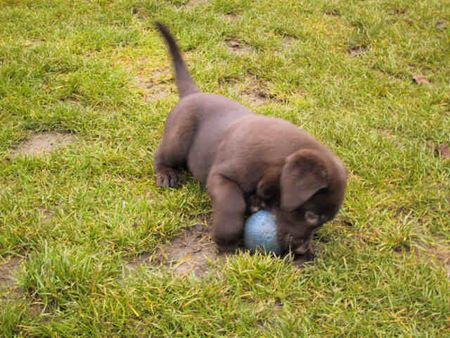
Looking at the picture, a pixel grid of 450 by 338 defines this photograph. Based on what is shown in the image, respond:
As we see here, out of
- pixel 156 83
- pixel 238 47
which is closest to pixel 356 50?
pixel 238 47

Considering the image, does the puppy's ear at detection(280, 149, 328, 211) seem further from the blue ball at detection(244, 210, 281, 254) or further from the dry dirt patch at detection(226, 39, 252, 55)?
the dry dirt patch at detection(226, 39, 252, 55)

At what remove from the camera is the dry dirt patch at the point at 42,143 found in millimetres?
4691

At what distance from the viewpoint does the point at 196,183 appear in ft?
14.1

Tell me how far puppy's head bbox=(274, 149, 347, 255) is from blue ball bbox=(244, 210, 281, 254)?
0.15ft

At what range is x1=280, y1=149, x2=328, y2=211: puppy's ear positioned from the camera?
313 centimetres

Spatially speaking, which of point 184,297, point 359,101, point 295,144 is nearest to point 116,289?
point 184,297

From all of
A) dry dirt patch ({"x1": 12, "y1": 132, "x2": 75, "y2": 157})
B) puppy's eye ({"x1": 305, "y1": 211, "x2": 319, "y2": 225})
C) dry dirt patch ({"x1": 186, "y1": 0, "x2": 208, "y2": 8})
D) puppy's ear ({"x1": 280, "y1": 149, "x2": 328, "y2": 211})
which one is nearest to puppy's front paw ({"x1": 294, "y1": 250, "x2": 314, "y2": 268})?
puppy's eye ({"x1": 305, "y1": 211, "x2": 319, "y2": 225})

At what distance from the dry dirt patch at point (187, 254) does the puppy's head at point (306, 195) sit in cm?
50

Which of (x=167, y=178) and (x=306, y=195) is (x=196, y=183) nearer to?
(x=167, y=178)

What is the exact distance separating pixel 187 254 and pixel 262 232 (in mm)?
515

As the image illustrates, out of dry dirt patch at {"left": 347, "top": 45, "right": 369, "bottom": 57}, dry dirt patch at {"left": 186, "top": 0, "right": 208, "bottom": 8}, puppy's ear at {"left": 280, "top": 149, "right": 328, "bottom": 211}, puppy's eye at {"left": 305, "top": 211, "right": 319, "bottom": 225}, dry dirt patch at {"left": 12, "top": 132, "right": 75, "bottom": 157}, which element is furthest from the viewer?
dry dirt patch at {"left": 186, "top": 0, "right": 208, "bottom": 8}

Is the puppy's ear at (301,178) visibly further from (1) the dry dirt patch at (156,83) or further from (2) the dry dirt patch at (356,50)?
(2) the dry dirt patch at (356,50)

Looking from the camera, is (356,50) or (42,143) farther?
(356,50)

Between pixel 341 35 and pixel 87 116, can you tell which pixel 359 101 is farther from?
pixel 87 116
